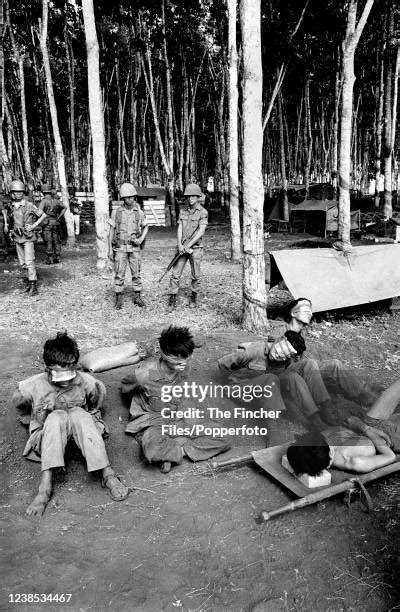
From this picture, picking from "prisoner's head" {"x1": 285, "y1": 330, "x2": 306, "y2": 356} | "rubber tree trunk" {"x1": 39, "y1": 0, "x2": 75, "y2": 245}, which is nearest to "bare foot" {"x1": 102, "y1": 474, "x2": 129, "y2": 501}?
"prisoner's head" {"x1": 285, "y1": 330, "x2": 306, "y2": 356}

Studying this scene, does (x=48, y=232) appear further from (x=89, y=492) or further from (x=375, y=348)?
(x=89, y=492)

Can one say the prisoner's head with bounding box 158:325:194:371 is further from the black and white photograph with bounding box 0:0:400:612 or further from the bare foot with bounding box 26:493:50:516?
the bare foot with bounding box 26:493:50:516

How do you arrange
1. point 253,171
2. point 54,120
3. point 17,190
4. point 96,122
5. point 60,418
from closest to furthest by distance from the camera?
point 60,418 < point 253,171 < point 17,190 < point 96,122 < point 54,120

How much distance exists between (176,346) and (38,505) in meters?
1.48

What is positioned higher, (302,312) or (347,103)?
(347,103)

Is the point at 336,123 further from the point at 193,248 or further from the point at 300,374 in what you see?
the point at 300,374

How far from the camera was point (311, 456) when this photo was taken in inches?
130

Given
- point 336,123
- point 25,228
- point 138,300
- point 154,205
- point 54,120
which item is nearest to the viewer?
point 138,300

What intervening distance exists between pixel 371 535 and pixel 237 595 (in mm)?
1006

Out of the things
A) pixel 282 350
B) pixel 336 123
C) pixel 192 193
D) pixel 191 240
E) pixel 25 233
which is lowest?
pixel 282 350

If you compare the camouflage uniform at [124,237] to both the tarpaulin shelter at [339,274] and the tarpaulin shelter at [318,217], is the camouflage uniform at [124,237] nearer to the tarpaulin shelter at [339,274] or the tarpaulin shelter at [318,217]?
the tarpaulin shelter at [339,274]

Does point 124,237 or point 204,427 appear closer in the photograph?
point 204,427

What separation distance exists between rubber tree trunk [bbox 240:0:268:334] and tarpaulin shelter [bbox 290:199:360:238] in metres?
10.8

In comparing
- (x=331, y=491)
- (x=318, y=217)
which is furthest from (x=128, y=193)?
(x=318, y=217)
